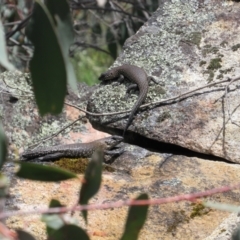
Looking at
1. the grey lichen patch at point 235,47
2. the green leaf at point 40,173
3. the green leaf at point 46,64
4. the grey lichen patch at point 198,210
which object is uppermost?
the green leaf at point 46,64

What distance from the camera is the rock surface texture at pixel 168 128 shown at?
288 centimetres

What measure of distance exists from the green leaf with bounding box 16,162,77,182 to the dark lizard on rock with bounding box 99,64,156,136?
207 cm

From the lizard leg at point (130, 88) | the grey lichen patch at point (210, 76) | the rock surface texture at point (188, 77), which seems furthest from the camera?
the lizard leg at point (130, 88)

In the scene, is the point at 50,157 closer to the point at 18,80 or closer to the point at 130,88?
the point at 130,88

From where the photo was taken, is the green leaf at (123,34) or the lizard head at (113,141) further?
the green leaf at (123,34)

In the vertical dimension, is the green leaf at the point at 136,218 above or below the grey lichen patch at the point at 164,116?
above

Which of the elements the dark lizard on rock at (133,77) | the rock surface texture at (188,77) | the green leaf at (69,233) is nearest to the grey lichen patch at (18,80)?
the dark lizard on rock at (133,77)

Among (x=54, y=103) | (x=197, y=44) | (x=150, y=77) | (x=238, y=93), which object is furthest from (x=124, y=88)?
(x=54, y=103)

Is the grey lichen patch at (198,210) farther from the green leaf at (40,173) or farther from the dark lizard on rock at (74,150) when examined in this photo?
the green leaf at (40,173)

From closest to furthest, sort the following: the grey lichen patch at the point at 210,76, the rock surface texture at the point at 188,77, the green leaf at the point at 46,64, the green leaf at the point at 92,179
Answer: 1. the green leaf at the point at 92,179
2. the green leaf at the point at 46,64
3. the rock surface texture at the point at 188,77
4. the grey lichen patch at the point at 210,76

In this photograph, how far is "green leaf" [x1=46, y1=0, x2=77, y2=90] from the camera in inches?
73.5

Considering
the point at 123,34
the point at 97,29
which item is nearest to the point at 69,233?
the point at 123,34

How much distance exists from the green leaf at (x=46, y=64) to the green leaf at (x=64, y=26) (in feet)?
0.18

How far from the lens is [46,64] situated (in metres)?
1.80
